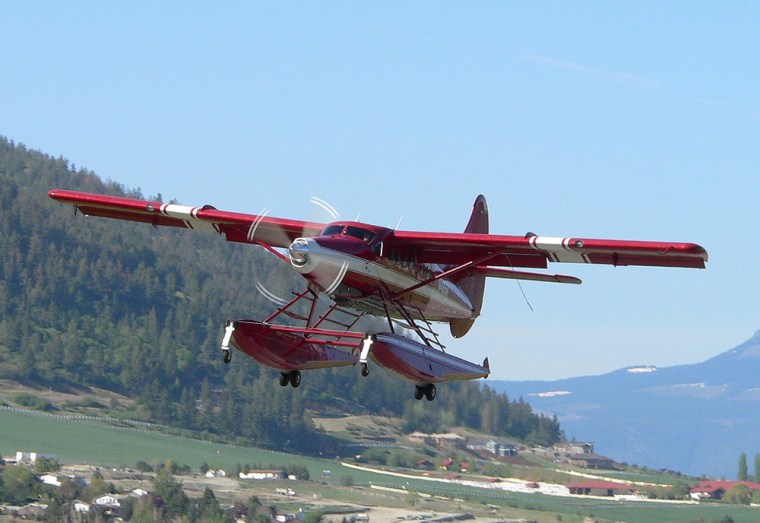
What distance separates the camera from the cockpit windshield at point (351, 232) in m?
30.3

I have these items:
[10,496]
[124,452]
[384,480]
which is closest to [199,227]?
[10,496]

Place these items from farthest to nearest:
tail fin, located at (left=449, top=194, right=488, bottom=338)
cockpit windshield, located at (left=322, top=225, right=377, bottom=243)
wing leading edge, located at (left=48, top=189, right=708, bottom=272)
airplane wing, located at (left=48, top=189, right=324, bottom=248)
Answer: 1. tail fin, located at (left=449, top=194, right=488, bottom=338)
2. airplane wing, located at (left=48, top=189, right=324, bottom=248)
3. wing leading edge, located at (left=48, top=189, right=708, bottom=272)
4. cockpit windshield, located at (left=322, top=225, right=377, bottom=243)

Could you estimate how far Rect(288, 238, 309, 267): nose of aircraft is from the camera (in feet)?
93.4

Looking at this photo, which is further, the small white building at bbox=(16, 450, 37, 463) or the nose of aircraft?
the small white building at bbox=(16, 450, 37, 463)

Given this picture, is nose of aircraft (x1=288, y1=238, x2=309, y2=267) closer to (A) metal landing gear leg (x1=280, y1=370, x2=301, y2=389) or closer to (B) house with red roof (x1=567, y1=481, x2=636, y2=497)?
(A) metal landing gear leg (x1=280, y1=370, x2=301, y2=389)

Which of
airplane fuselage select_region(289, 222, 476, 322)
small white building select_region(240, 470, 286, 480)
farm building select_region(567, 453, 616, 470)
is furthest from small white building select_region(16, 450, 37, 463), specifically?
airplane fuselage select_region(289, 222, 476, 322)

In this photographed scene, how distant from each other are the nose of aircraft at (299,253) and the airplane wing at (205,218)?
2964mm

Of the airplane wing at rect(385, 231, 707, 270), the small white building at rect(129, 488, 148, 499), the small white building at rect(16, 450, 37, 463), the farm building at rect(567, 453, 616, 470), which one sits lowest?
the small white building at rect(129, 488, 148, 499)

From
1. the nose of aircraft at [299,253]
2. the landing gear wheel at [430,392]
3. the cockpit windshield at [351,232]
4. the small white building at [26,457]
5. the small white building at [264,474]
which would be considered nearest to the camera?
the nose of aircraft at [299,253]

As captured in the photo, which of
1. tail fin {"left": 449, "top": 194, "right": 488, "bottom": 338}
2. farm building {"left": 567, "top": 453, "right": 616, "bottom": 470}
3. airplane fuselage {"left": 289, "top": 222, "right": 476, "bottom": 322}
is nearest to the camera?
airplane fuselage {"left": 289, "top": 222, "right": 476, "bottom": 322}

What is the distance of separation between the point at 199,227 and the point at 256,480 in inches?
4366

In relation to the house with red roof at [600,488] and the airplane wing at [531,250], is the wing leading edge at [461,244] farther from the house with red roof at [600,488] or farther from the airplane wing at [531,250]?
the house with red roof at [600,488]

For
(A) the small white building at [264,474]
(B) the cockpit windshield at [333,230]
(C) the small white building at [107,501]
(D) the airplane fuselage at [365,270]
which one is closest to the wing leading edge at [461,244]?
(D) the airplane fuselage at [365,270]

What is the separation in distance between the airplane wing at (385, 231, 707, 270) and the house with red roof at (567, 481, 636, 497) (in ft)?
378
